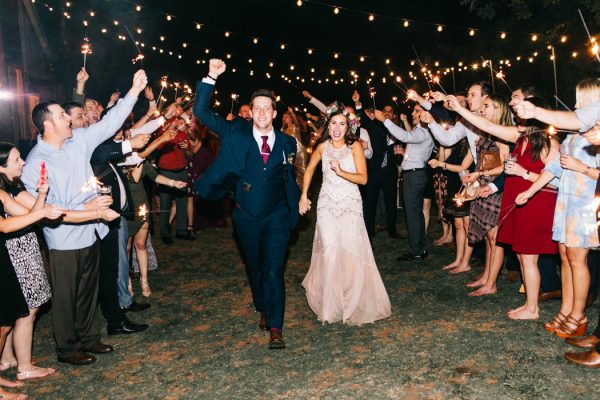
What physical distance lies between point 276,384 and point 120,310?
6.43ft

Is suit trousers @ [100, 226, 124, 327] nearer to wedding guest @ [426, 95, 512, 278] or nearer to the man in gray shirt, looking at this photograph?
wedding guest @ [426, 95, 512, 278]

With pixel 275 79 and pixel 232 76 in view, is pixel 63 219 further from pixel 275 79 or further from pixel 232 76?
pixel 275 79

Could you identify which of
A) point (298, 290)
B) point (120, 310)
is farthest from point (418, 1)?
point (120, 310)

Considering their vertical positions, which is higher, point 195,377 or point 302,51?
point 302,51

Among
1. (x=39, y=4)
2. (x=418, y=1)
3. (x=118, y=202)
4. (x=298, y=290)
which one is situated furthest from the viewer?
(x=418, y=1)

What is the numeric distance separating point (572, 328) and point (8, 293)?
171 inches

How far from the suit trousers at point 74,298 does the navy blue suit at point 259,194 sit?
44.0 inches

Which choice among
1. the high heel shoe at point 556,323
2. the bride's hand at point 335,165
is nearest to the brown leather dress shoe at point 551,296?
the high heel shoe at point 556,323

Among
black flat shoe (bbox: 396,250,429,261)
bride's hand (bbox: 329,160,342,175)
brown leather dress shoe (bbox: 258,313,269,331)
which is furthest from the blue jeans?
black flat shoe (bbox: 396,250,429,261)

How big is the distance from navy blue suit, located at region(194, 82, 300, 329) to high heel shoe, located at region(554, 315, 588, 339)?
7.70 feet

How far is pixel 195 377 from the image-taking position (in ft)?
13.1

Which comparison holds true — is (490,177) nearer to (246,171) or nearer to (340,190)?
(340,190)

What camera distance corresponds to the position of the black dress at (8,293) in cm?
358

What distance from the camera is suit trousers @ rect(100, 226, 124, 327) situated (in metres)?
4.84
